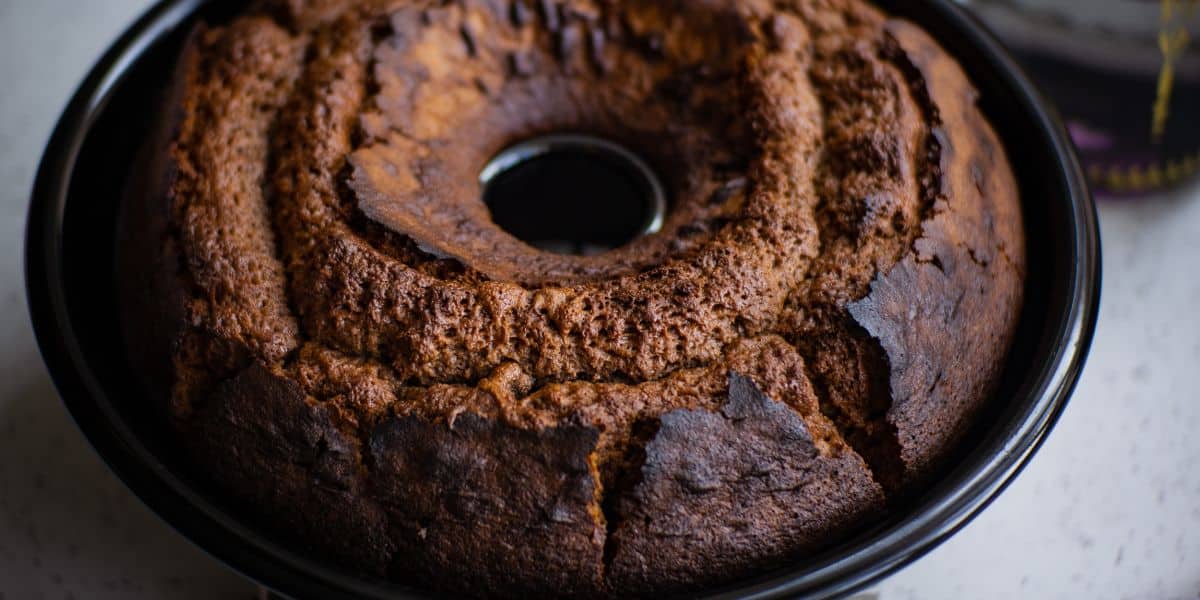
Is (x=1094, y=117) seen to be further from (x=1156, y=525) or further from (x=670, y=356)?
(x=670, y=356)

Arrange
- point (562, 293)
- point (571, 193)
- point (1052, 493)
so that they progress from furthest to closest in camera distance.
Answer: point (1052, 493) → point (571, 193) → point (562, 293)

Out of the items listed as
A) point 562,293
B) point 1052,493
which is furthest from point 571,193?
point 1052,493

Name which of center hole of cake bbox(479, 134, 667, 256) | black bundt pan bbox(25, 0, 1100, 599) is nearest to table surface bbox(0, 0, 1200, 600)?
black bundt pan bbox(25, 0, 1100, 599)

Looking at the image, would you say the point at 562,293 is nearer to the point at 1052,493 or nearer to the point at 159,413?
the point at 159,413

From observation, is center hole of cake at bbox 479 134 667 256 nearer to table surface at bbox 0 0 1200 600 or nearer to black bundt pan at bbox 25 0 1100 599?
black bundt pan at bbox 25 0 1100 599

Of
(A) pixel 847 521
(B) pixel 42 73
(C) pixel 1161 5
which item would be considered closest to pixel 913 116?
(A) pixel 847 521
